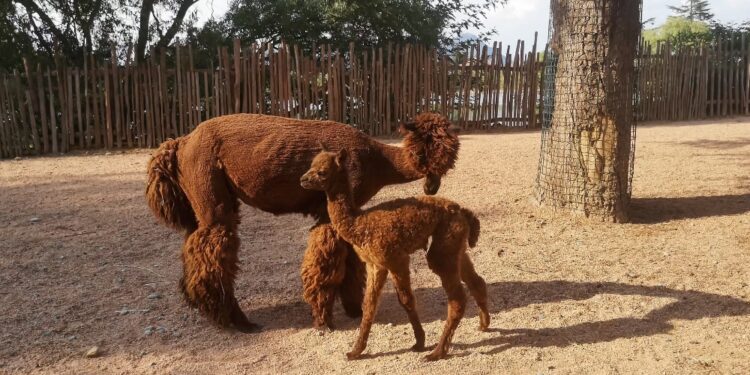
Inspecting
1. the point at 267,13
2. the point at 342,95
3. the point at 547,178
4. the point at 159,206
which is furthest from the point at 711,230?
the point at 267,13

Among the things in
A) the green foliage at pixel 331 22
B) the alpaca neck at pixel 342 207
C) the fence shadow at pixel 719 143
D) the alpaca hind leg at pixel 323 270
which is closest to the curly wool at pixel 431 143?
the alpaca neck at pixel 342 207

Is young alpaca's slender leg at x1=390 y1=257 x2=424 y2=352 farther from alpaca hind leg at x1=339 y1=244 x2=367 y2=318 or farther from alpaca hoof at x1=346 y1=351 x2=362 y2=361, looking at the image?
alpaca hind leg at x1=339 y1=244 x2=367 y2=318

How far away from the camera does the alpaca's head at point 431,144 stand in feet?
12.0

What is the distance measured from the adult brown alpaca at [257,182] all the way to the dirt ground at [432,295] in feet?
1.38

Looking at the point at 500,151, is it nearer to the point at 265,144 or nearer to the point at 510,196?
the point at 510,196

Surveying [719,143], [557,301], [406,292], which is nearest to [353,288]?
[406,292]

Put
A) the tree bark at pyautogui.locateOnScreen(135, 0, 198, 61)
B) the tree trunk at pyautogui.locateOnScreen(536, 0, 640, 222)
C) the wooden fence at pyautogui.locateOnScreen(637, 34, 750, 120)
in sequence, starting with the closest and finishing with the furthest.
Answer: the tree trunk at pyautogui.locateOnScreen(536, 0, 640, 222), the tree bark at pyautogui.locateOnScreen(135, 0, 198, 61), the wooden fence at pyautogui.locateOnScreen(637, 34, 750, 120)

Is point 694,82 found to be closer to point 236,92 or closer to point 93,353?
point 236,92

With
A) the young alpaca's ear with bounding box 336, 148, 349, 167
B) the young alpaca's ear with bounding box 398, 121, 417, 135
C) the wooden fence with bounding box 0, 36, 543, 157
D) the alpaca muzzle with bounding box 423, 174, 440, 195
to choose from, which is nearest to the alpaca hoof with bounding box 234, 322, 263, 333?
the young alpaca's ear with bounding box 336, 148, 349, 167

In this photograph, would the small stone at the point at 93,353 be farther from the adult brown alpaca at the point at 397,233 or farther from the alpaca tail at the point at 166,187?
the adult brown alpaca at the point at 397,233

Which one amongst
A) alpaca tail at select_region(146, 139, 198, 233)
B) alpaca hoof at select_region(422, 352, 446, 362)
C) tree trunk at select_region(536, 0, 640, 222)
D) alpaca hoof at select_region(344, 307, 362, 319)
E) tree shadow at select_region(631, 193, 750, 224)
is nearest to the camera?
alpaca hoof at select_region(422, 352, 446, 362)

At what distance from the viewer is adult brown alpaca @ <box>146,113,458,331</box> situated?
12.8 feet

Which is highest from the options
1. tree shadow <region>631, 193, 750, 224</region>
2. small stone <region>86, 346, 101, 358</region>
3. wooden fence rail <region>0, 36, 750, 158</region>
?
wooden fence rail <region>0, 36, 750, 158</region>

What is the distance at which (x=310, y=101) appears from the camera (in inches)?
550
